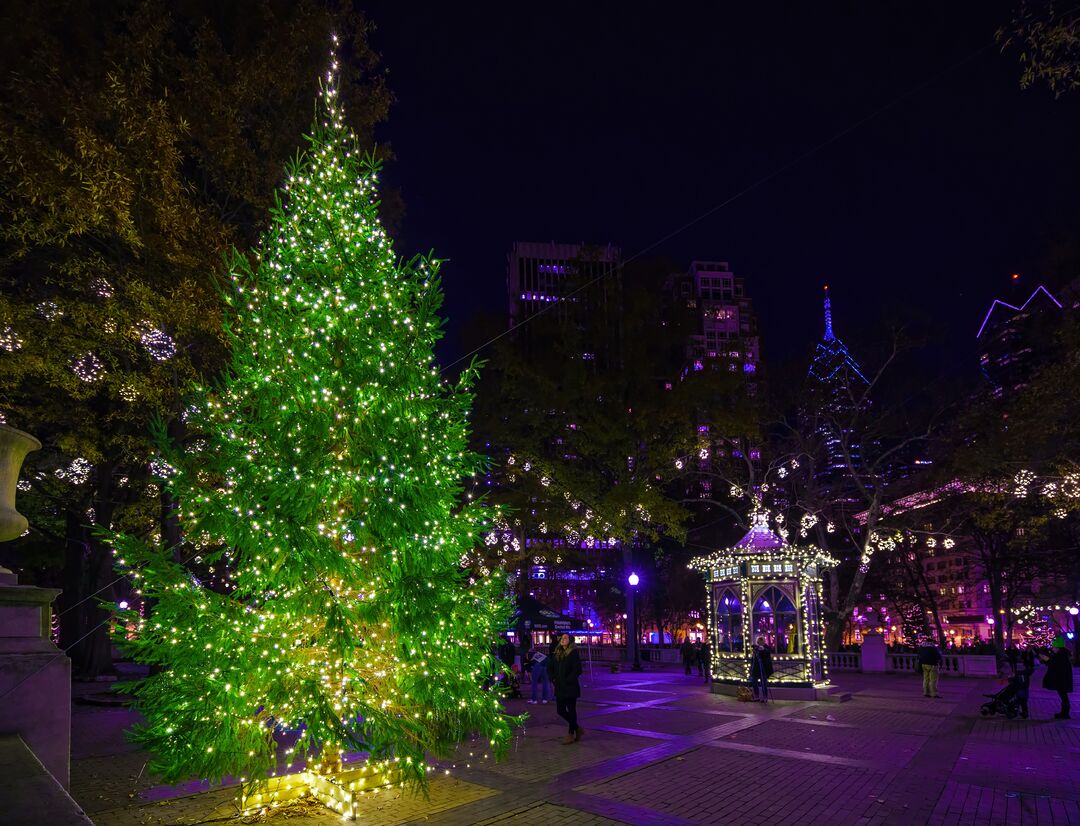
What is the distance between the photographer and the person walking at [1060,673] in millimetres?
13180

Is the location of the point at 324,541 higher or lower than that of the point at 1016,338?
lower

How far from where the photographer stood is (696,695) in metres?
17.7

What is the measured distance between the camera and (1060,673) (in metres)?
13.4

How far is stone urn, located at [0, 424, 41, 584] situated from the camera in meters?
5.58

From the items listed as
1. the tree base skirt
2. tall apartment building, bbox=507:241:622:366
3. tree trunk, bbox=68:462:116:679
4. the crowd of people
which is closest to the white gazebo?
the crowd of people

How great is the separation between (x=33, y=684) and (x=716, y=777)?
735cm

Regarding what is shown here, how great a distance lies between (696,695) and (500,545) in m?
13.2

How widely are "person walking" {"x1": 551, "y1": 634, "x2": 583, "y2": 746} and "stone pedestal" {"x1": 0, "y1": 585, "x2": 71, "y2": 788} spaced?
7016mm

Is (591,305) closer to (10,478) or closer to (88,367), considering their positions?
(88,367)

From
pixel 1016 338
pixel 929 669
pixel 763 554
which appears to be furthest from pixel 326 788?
pixel 1016 338

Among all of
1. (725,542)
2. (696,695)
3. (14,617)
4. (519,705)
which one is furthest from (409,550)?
(725,542)

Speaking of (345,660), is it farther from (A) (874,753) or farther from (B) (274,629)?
(A) (874,753)

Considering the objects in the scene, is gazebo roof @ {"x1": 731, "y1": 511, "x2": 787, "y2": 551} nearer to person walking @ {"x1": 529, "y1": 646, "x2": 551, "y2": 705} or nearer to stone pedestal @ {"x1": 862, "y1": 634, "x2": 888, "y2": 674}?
person walking @ {"x1": 529, "y1": 646, "x2": 551, "y2": 705}

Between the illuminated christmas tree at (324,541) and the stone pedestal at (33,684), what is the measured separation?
3.78ft
